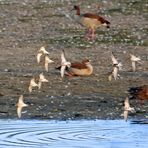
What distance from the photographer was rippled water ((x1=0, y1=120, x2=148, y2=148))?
13180mm

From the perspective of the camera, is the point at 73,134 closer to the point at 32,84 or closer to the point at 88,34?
the point at 32,84

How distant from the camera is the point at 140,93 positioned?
16734 mm

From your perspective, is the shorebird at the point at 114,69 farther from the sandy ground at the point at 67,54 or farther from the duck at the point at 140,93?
the duck at the point at 140,93

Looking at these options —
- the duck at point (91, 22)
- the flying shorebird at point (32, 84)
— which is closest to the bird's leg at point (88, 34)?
the duck at point (91, 22)

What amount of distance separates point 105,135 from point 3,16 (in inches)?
563

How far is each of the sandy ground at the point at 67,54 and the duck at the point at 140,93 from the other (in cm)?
13

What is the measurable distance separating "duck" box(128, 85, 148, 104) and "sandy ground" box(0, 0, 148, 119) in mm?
128

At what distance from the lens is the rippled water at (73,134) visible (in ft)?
43.2

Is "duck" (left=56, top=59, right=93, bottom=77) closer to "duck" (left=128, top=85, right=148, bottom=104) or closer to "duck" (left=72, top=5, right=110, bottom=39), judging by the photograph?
"duck" (left=128, top=85, right=148, bottom=104)

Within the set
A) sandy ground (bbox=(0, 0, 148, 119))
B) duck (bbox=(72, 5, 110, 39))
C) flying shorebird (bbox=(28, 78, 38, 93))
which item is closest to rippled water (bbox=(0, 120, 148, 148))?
sandy ground (bbox=(0, 0, 148, 119))

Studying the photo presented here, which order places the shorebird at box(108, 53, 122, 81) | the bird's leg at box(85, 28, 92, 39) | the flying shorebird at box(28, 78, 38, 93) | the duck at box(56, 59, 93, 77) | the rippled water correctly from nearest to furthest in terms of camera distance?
the rippled water, the flying shorebird at box(28, 78, 38, 93), the shorebird at box(108, 53, 122, 81), the duck at box(56, 59, 93, 77), the bird's leg at box(85, 28, 92, 39)

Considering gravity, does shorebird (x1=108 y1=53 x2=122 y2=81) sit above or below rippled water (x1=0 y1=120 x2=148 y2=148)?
above

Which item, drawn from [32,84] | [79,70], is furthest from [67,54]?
[32,84]

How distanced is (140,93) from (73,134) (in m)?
2.99
